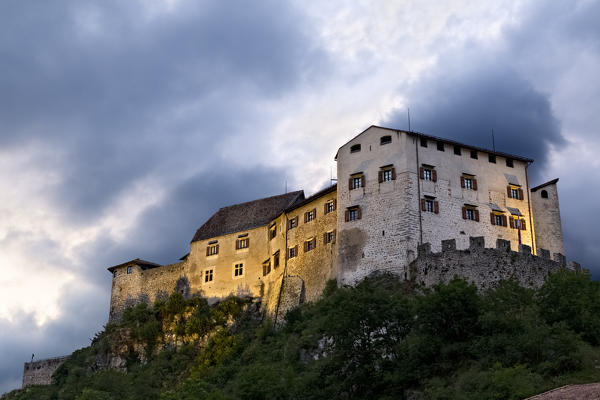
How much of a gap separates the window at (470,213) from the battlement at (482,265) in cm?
558

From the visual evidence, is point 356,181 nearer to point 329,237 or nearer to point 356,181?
point 356,181

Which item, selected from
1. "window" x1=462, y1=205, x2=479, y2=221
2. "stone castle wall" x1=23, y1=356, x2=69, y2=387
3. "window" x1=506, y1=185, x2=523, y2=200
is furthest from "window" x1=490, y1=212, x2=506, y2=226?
"stone castle wall" x1=23, y1=356, x2=69, y2=387

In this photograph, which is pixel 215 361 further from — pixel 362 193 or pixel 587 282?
pixel 587 282

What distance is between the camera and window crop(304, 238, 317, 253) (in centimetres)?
7162

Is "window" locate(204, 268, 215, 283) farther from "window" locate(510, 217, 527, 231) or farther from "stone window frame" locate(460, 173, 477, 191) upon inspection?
"window" locate(510, 217, 527, 231)

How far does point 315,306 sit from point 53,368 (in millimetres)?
38497

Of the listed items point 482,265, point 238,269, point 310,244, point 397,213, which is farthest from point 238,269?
point 482,265

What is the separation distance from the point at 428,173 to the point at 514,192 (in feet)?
27.8

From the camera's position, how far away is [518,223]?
2628 inches

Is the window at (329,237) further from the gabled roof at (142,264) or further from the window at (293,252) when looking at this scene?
the gabled roof at (142,264)

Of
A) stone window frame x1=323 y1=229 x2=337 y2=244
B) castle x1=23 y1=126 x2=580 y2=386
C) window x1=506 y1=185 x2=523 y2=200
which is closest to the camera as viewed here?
castle x1=23 y1=126 x2=580 y2=386

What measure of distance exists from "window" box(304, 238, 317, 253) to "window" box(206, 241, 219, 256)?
14.0 metres

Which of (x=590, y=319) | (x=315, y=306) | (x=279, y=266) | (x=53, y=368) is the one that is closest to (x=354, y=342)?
(x=590, y=319)

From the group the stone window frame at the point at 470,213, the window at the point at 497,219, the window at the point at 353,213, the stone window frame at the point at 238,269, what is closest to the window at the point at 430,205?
the stone window frame at the point at 470,213
